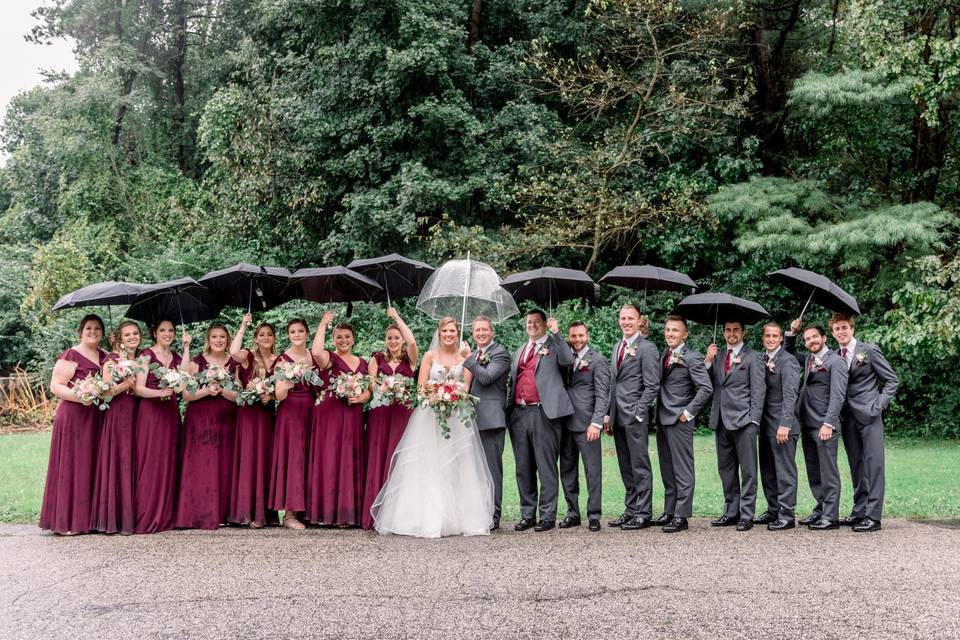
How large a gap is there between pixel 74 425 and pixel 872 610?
702cm

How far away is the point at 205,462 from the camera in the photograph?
27.9 ft

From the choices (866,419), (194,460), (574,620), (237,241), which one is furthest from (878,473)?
(237,241)

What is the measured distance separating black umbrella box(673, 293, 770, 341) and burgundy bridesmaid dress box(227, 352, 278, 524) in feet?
14.3

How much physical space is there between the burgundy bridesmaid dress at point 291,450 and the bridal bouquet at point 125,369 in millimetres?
A: 1242

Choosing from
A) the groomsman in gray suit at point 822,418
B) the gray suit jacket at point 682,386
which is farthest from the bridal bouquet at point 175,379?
the groomsman in gray suit at point 822,418

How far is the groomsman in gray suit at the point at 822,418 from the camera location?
8.36 metres

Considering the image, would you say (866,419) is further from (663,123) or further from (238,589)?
(663,123)

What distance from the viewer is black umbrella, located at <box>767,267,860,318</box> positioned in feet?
26.9

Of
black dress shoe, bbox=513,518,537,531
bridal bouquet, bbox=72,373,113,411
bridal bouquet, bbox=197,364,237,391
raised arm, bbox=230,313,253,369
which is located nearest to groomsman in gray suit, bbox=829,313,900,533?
black dress shoe, bbox=513,518,537,531

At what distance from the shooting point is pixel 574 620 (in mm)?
5531

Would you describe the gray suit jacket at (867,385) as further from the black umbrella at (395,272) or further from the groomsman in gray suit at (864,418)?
the black umbrella at (395,272)

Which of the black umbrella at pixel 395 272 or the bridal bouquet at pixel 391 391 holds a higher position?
the black umbrella at pixel 395 272

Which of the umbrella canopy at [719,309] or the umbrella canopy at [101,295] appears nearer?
the umbrella canopy at [101,295]

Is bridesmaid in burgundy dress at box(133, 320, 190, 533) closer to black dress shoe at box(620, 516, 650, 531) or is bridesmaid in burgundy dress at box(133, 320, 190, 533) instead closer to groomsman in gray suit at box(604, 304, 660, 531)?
groomsman in gray suit at box(604, 304, 660, 531)
